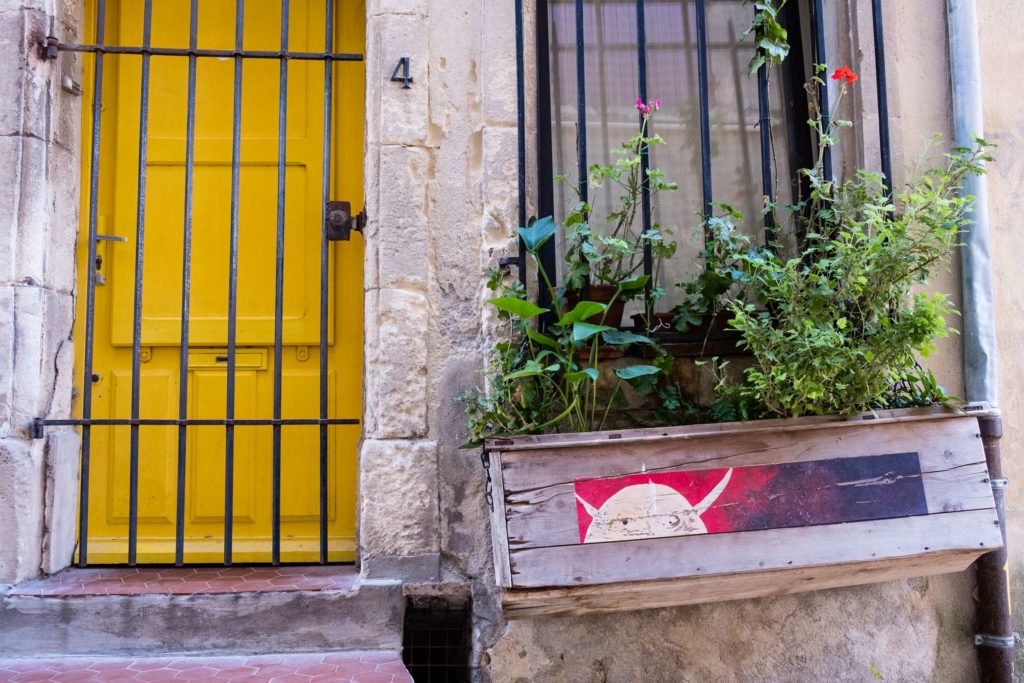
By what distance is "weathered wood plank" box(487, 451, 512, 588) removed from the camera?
193 cm

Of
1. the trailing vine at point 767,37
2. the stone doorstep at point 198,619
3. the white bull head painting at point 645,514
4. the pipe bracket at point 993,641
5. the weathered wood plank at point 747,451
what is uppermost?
the trailing vine at point 767,37

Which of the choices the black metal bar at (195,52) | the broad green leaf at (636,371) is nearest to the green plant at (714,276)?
the broad green leaf at (636,371)

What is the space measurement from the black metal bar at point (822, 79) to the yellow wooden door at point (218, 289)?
1594 millimetres

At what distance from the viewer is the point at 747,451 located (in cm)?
204

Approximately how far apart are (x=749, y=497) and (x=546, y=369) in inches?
24.2

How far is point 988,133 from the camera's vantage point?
2.62 m

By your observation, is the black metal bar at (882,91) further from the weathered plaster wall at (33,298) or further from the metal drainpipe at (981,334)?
the weathered plaster wall at (33,298)

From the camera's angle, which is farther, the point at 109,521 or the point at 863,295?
the point at 109,521

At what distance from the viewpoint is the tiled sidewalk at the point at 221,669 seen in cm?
218

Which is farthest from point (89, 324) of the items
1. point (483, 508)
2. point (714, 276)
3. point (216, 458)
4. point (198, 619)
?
point (714, 276)

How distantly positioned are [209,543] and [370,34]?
1.84 m

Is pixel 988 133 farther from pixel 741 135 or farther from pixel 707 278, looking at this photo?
pixel 707 278

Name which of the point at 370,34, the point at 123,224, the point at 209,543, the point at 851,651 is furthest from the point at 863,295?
the point at 123,224

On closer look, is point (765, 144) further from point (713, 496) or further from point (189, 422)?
point (189, 422)
